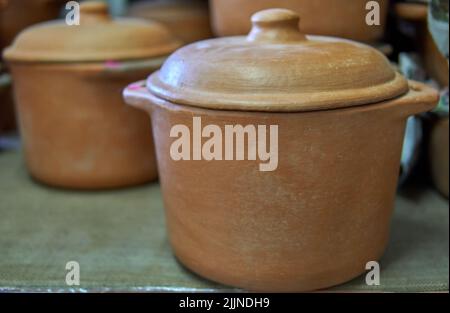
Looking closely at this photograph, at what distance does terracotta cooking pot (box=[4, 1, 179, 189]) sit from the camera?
1226 millimetres

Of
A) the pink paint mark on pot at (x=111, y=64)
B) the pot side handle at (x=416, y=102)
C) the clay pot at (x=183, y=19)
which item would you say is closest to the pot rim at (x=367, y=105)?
the pot side handle at (x=416, y=102)

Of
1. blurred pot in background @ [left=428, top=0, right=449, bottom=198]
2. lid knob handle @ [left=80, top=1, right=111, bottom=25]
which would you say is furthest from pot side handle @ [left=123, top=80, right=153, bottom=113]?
blurred pot in background @ [left=428, top=0, right=449, bottom=198]

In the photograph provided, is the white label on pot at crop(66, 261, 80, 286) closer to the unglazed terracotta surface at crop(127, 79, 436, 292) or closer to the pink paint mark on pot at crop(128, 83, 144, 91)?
the unglazed terracotta surface at crop(127, 79, 436, 292)

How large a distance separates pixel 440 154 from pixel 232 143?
26.3 inches

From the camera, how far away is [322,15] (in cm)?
112

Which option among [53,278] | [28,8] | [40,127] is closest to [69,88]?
[40,127]

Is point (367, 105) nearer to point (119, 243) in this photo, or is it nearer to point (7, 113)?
point (119, 243)

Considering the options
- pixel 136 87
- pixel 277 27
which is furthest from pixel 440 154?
pixel 136 87

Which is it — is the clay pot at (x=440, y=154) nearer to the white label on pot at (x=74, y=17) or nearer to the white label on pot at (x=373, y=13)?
the white label on pot at (x=373, y=13)

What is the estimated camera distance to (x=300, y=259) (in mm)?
839

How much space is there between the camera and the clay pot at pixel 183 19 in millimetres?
1641

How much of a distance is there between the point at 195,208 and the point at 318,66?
30 centimetres
